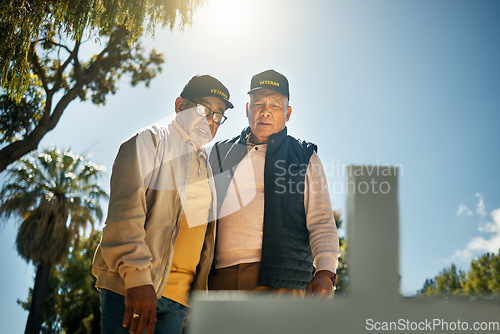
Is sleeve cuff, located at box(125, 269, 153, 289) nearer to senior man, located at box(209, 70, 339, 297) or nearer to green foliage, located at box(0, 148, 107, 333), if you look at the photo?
senior man, located at box(209, 70, 339, 297)

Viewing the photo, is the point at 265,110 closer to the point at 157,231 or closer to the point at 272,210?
the point at 272,210

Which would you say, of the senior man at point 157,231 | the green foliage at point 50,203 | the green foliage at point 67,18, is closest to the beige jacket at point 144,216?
the senior man at point 157,231

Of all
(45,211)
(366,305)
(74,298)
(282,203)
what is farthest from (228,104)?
(74,298)

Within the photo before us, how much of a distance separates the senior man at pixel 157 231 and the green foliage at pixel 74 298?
72.7ft

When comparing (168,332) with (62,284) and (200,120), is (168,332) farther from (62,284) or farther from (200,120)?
(62,284)

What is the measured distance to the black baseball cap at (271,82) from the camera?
3114mm

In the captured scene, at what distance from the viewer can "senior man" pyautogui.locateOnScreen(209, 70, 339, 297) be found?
103 inches

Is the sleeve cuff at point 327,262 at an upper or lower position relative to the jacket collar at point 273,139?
lower

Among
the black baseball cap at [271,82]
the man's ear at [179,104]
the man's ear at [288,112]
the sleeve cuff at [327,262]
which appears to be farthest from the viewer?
the man's ear at [288,112]

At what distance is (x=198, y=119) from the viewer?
285 centimetres

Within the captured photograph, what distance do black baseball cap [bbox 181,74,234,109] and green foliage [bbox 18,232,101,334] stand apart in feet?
72.0

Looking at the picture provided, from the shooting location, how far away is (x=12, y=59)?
5.77m

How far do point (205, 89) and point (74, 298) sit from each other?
27.2 metres

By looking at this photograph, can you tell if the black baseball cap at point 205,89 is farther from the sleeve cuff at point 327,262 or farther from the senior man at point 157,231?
the sleeve cuff at point 327,262
